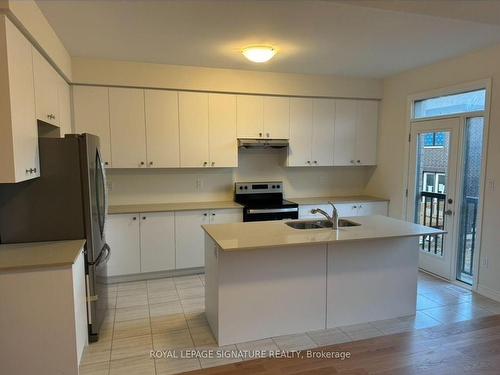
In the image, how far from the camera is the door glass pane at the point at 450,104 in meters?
3.70

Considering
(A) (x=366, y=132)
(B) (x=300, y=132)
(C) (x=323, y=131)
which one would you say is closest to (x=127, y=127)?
(B) (x=300, y=132)

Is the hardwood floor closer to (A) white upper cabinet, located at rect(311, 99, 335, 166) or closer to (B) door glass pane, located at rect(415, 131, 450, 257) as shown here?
(B) door glass pane, located at rect(415, 131, 450, 257)

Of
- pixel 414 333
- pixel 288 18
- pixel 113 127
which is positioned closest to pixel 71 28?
pixel 113 127

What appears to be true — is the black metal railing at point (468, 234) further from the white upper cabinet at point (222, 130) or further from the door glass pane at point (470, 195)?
the white upper cabinet at point (222, 130)

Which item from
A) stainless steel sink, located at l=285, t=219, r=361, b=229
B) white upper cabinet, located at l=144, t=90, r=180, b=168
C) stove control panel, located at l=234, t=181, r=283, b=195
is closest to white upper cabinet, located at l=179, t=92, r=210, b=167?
white upper cabinet, located at l=144, t=90, r=180, b=168

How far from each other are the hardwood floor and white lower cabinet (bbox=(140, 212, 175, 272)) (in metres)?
1.93

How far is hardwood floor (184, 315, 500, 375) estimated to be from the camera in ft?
7.90

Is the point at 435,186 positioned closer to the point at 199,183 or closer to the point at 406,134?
the point at 406,134

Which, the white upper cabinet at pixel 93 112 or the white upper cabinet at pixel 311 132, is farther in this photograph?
the white upper cabinet at pixel 311 132

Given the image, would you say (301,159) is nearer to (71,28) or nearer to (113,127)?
(113,127)

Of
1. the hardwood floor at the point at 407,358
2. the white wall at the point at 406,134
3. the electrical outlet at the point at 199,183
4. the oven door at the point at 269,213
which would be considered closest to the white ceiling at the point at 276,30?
the white wall at the point at 406,134

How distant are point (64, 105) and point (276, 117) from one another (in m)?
2.50

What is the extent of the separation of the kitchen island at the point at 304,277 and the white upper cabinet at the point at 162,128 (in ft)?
5.30

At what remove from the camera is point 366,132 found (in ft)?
16.8
